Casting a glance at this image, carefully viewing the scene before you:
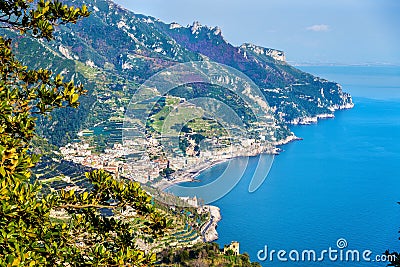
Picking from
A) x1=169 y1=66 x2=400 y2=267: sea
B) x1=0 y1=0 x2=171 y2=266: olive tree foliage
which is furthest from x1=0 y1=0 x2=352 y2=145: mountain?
x1=0 y1=0 x2=171 y2=266: olive tree foliage

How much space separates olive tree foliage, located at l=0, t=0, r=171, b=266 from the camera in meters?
1.65

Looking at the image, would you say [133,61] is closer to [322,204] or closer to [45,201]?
[322,204]

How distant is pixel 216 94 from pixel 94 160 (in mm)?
16745

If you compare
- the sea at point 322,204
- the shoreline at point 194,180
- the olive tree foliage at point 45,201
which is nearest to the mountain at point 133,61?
the sea at point 322,204

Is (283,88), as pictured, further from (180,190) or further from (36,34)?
(36,34)

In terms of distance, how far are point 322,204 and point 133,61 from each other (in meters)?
33.1

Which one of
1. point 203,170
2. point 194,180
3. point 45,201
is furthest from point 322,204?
point 45,201

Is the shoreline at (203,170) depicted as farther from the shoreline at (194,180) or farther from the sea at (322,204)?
the sea at (322,204)

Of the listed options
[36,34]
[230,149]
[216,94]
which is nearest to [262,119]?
[216,94]

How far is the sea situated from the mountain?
24.5 feet

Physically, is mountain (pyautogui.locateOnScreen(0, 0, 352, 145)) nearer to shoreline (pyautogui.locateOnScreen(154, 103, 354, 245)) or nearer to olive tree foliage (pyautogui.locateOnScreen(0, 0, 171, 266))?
shoreline (pyautogui.locateOnScreen(154, 103, 354, 245))

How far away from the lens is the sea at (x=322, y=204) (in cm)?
1645

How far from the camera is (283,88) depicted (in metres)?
57.2

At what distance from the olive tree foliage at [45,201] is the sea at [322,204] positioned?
12.4m
